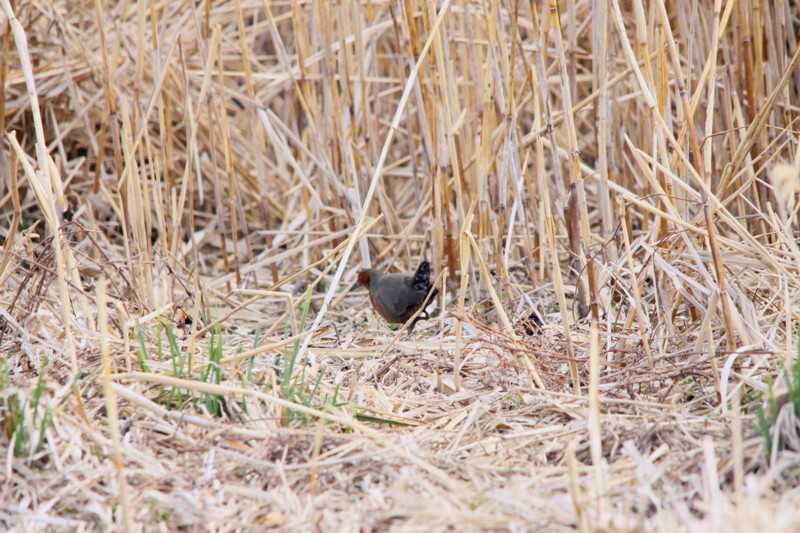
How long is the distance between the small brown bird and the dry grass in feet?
0.39

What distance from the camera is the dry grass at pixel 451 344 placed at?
69.7 inches

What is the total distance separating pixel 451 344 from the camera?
10.2 ft

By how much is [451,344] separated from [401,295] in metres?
0.50

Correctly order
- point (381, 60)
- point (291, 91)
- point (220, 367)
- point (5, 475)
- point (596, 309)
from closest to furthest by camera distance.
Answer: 1. point (5, 475)
2. point (220, 367)
3. point (596, 309)
4. point (291, 91)
5. point (381, 60)

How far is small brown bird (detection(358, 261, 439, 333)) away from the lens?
354 centimetres

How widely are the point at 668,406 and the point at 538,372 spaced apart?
432 mm

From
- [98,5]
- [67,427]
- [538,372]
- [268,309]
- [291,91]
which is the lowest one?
[268,309]

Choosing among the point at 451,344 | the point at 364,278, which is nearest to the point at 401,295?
the point at 364,278

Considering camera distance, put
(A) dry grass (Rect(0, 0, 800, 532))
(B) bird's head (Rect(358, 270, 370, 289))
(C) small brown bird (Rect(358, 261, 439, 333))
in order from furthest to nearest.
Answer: (B) bird's head (Rect(358, 270, 370, 289)) → (C) small brown bird (Rect(358, 261, 439, 333)) → (A) dry grass (Rect(0, 0, 800, 532))

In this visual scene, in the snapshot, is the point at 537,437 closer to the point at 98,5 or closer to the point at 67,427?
the point at 67,427

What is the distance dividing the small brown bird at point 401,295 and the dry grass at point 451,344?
4.7 inches

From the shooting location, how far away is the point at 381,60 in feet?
17.3

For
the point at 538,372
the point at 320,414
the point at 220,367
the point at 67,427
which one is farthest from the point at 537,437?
the point at 67,427

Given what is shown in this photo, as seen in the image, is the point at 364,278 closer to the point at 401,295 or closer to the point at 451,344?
the point at 401,295
